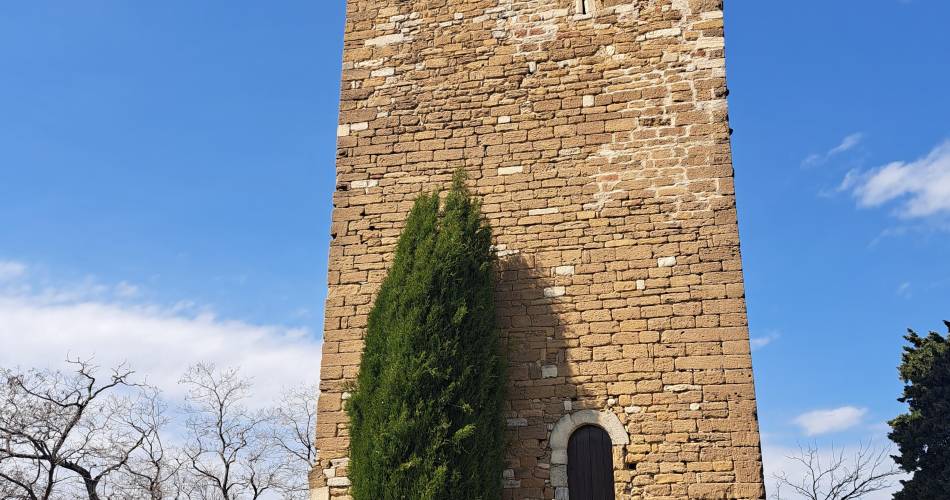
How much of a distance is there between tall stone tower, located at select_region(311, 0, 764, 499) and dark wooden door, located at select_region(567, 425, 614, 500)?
4 centimetres

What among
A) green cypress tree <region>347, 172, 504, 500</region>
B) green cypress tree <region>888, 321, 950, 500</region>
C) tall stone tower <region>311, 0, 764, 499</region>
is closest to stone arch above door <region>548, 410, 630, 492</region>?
tall stone tower <region>311, 0, 764, 499</region>

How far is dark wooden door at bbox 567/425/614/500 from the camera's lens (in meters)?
6.83

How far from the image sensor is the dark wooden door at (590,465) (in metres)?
6.83

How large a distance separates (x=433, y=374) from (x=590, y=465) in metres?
1.61

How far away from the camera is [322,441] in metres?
7.33

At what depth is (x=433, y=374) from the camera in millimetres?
6668

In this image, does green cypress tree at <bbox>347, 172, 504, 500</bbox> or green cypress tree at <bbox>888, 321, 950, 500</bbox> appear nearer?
green cypress tree at <bbox>347, 172, 504, 500</bbox>

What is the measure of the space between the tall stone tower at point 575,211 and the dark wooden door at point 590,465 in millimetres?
36

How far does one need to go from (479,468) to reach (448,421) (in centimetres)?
47

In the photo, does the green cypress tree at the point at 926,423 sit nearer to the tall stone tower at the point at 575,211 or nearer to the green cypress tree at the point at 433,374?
the tall stone tower at the point at 575,211

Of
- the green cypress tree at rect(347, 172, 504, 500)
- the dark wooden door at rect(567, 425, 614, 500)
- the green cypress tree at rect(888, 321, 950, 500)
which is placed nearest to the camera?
the green cypress tree at rect(347, 172, 504, 500)

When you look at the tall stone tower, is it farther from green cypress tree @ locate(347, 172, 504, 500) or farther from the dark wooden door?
green cypress tree @ locate(347, 172, 504, 500)

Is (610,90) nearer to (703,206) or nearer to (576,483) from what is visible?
(703,206)

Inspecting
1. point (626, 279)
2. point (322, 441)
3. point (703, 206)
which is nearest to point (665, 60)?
point (703, 206)
